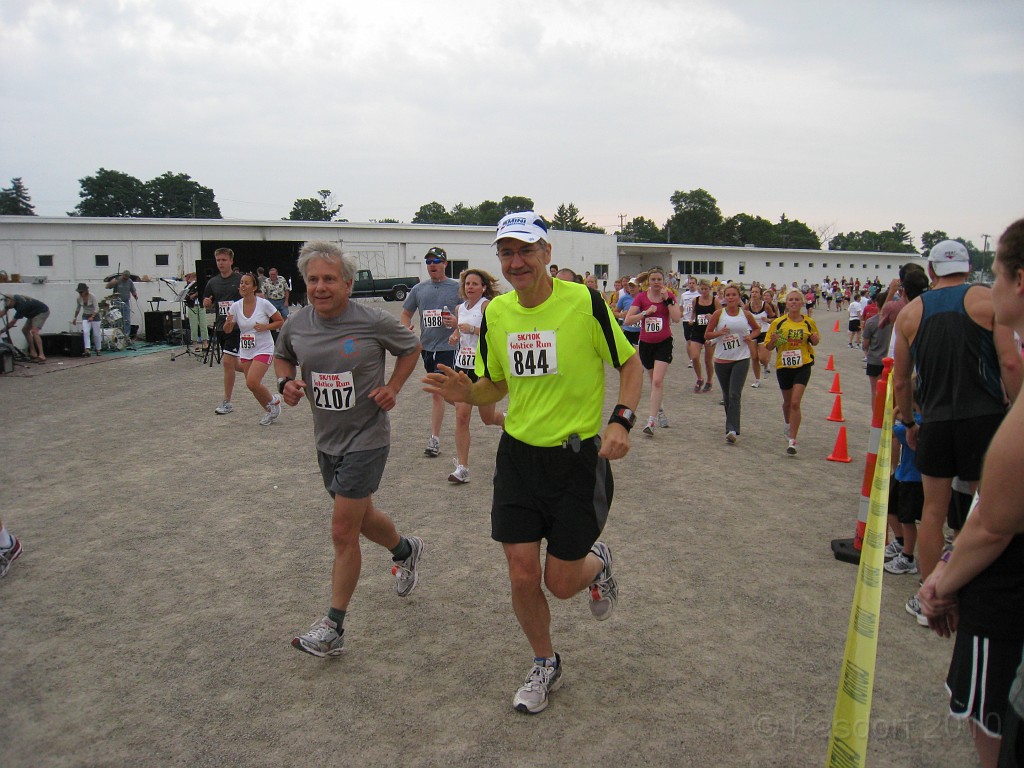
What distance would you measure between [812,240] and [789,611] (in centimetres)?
11677

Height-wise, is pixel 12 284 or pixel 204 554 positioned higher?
pixel 12 284

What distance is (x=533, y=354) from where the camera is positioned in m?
3.24

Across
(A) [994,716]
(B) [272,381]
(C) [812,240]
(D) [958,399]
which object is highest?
(C) [812,240]

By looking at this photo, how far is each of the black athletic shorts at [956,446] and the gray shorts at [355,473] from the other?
3022 millimetres

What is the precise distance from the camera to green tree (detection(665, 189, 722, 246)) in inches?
4390

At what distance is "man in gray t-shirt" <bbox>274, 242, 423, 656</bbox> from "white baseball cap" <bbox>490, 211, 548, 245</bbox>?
1099 millimetres

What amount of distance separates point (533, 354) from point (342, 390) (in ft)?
3.94

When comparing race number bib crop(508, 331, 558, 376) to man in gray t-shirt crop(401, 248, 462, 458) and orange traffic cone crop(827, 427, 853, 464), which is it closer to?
man in gray t-shirt crop(401, 248, 462, 458)

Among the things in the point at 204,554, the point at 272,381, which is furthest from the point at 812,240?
the point at 204,554

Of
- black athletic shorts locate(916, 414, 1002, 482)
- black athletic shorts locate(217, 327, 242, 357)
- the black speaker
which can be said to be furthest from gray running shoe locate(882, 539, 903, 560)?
the black speaker

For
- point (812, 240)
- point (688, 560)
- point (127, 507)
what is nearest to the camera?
point (688, 560)

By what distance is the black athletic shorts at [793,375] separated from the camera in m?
8.13

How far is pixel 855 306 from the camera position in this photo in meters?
22.8

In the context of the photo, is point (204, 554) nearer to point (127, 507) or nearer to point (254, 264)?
point (127, 507)
